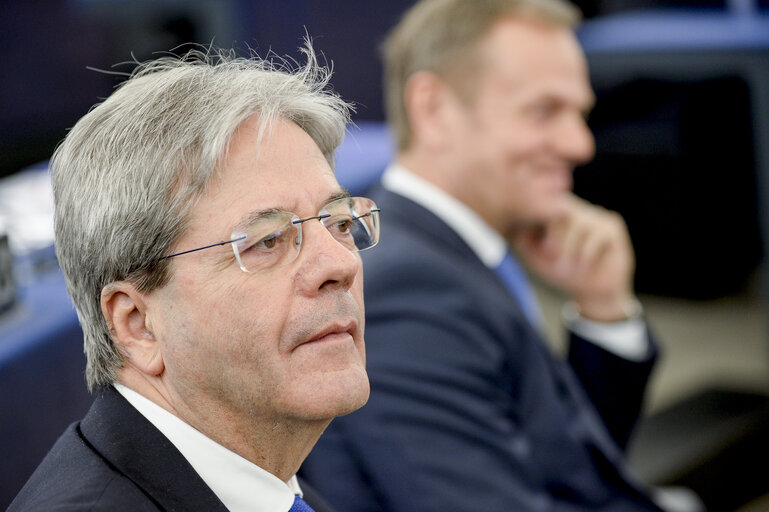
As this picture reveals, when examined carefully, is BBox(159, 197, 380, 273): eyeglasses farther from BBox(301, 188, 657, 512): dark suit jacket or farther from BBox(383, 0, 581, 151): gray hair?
BBox(383, 0, 581, 151): gray hair

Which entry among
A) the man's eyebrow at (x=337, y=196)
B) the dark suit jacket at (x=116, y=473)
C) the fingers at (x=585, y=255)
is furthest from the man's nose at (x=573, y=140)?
the dark suit jacket at (x=116, y=473)

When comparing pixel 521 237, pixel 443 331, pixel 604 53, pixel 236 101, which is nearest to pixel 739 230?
pixel 604 53

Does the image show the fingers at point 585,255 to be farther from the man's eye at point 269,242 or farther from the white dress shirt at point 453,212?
the man's eye at point 269,242

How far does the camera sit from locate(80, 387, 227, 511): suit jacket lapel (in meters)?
1.01

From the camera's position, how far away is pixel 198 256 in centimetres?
106

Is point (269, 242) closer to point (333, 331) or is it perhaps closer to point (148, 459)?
point (333, 331)

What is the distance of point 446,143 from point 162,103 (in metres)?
1.22

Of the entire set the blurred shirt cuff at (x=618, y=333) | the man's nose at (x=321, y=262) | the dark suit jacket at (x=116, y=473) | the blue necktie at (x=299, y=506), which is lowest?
the blurred shirt cuff at (x=618, y=333)

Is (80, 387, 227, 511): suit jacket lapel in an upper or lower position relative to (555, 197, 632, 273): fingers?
upper

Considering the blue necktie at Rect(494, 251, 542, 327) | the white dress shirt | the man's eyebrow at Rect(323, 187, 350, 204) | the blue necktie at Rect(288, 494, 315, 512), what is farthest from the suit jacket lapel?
the blue necktie at Rect(494, 251, 542, 327)

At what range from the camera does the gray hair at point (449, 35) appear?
224cm

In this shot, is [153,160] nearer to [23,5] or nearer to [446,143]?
[446,143]

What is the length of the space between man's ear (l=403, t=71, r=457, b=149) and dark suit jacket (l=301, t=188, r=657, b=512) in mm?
208

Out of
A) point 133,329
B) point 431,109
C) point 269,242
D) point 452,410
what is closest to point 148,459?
point 133,329
